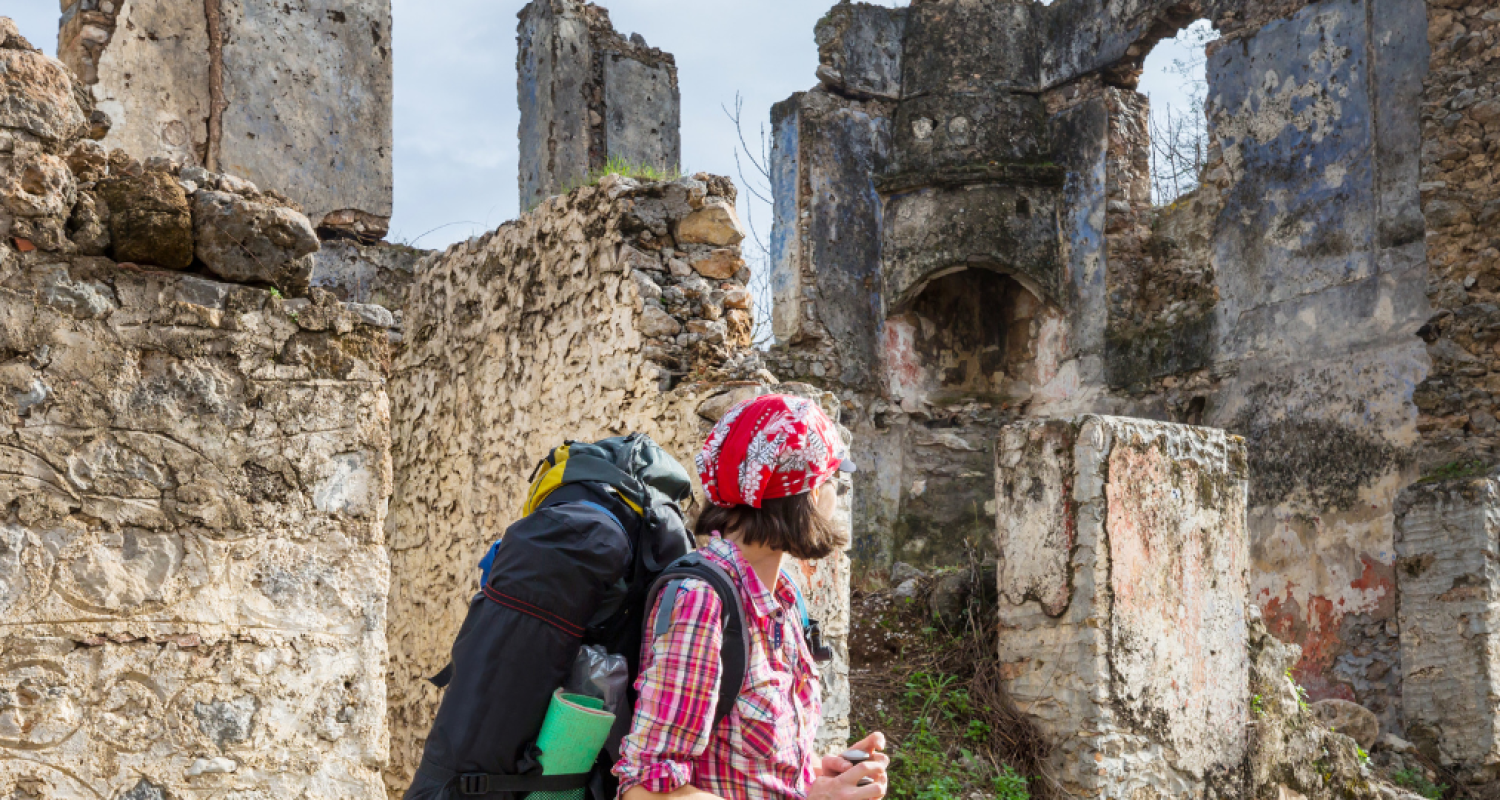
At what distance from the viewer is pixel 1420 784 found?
7105 millimetres

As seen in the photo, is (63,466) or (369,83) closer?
(63,466)

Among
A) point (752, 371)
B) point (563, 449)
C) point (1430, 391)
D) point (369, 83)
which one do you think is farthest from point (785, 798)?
point (1430, 391)

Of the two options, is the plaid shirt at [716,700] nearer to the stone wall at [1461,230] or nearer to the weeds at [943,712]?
the weeds at [943,712]

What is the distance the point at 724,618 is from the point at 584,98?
10.6 meters

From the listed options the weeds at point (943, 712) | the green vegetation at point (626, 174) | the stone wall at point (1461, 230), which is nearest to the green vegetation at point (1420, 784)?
the stone wall at point (1461, 230)

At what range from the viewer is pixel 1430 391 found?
8.52 meters

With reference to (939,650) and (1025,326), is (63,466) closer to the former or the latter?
(939,650)

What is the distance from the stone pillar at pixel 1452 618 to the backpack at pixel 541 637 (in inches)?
255

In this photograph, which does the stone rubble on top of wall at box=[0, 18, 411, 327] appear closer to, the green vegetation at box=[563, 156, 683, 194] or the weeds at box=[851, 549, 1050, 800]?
the green vegetation at box=[563, 156, 683, 194]

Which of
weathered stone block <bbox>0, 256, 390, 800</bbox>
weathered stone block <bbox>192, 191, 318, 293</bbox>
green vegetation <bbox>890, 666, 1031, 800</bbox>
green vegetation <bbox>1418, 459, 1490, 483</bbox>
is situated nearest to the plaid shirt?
weathered stone block <bbox>0, 256, 390, 800</bbox>

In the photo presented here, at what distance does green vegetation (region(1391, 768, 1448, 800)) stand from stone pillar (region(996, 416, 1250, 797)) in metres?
2.06

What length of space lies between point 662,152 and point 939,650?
7.80m

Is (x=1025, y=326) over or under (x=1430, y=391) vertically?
over

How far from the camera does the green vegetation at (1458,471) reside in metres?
7.43
